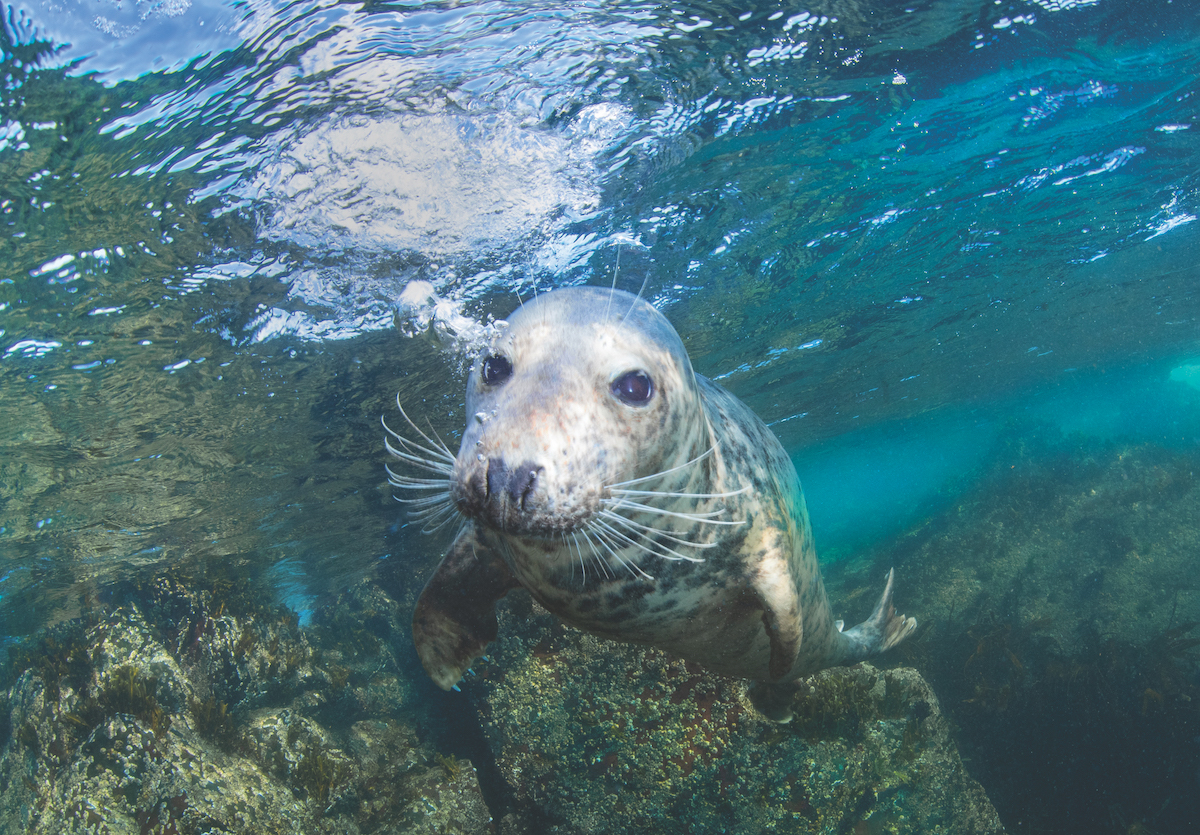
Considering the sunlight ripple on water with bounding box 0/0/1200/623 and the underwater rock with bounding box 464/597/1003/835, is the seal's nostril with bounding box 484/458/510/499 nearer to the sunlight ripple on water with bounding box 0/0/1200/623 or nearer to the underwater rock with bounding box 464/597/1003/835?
the sunlight ripple on water with bounding box 0/0/1200/623

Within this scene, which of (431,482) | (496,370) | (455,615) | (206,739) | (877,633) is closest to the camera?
(431,482)

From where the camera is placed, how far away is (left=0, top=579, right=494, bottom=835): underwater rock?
20.0 ft

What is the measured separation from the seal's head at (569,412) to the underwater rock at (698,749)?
364cm

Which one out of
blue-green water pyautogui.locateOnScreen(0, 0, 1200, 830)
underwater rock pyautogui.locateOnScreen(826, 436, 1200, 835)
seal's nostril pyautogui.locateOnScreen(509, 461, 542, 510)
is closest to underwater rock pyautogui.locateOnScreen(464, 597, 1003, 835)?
underwater rock pyautogui.locateOnScreen(826, 436, 1200, 835)

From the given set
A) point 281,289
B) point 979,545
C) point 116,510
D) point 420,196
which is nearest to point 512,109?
point 420,196

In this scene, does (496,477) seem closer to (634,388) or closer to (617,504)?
(617,504)

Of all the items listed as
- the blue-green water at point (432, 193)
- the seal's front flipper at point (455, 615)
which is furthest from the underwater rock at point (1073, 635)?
the seal's front flipper at point (455, 615)

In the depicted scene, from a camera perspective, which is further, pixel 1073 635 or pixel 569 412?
pixel 1073 635

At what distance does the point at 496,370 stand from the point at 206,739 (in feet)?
24.7

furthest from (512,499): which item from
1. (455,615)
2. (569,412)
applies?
(455,615)

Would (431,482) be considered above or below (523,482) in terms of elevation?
below

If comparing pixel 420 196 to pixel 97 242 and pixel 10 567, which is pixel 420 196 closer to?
pixel 97 242

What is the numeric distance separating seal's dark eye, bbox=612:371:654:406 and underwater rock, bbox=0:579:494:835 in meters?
5.79

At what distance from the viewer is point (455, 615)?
3879 millimetres
